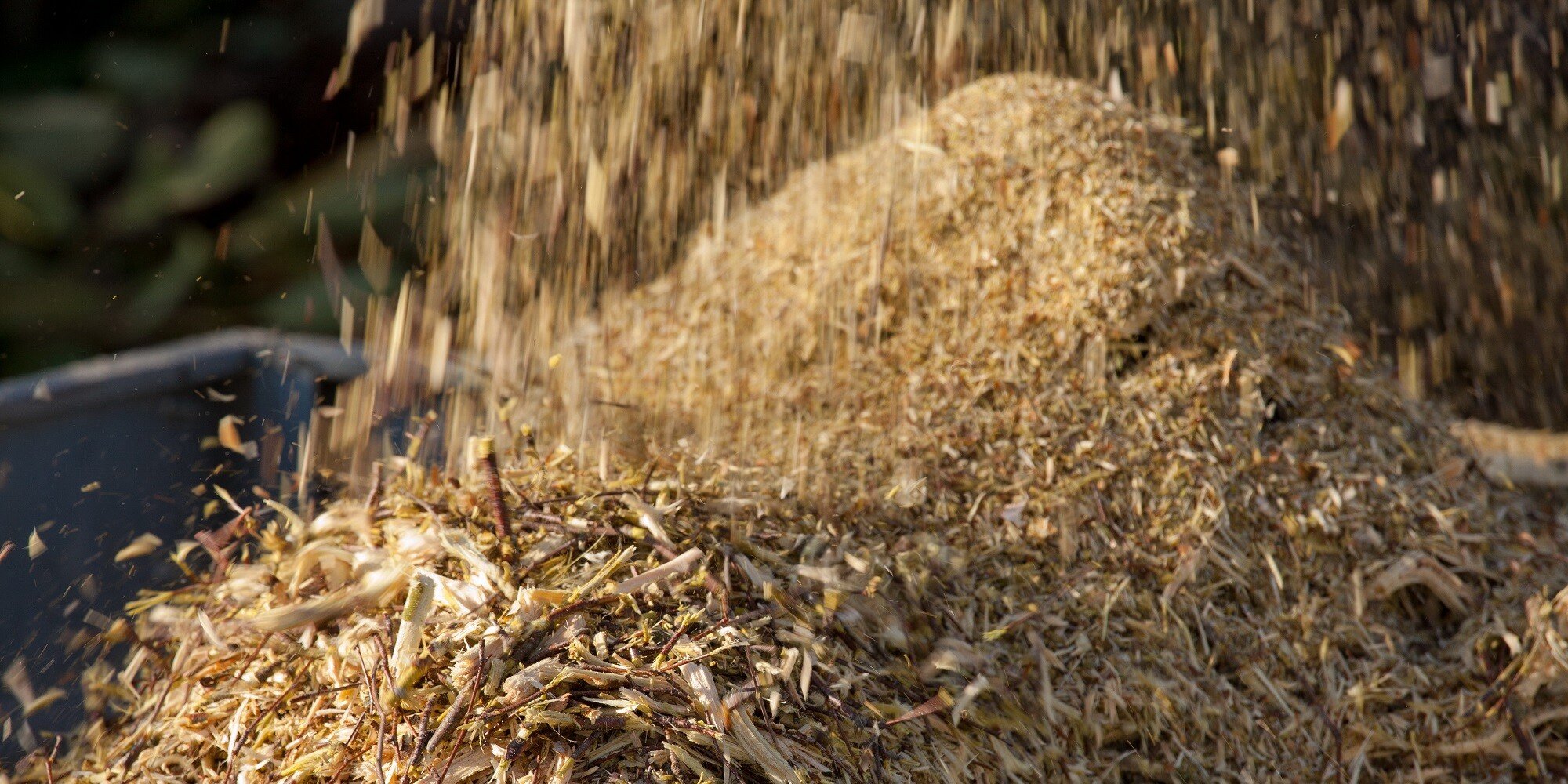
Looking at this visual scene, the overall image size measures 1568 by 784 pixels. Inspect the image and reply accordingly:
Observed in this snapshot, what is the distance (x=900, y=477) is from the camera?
171 cm

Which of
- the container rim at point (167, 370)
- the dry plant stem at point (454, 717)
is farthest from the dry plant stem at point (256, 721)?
the container rim at point (167, 370)

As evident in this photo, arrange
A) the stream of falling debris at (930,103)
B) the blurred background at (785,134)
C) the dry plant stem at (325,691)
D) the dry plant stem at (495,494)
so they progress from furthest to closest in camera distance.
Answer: the stream of falling debris at (930,103) → the blurred background at (785,134) → the dry plant stem at (495,494) → the dry plant stem at (325,691)

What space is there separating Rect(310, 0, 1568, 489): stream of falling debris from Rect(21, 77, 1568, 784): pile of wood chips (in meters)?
0.38

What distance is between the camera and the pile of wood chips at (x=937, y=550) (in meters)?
1.08

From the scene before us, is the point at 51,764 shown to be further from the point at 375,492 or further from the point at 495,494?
the point at 495,494

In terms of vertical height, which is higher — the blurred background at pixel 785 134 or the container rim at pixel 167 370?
the blurred background at pixel 785 134

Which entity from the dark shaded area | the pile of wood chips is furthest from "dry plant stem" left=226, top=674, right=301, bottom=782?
the dark shaded area

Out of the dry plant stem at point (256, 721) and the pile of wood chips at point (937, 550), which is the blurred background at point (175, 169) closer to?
the pile of wood chips at point (937, 550)

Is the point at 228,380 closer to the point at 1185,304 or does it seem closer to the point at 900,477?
the point at 900,477

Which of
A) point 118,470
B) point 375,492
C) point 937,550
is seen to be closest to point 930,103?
point 937,550

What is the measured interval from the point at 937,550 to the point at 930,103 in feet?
5.39

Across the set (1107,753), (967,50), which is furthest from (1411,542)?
(967,50)

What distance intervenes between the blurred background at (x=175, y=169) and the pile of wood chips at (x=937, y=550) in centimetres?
90

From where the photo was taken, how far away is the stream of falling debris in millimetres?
2586
